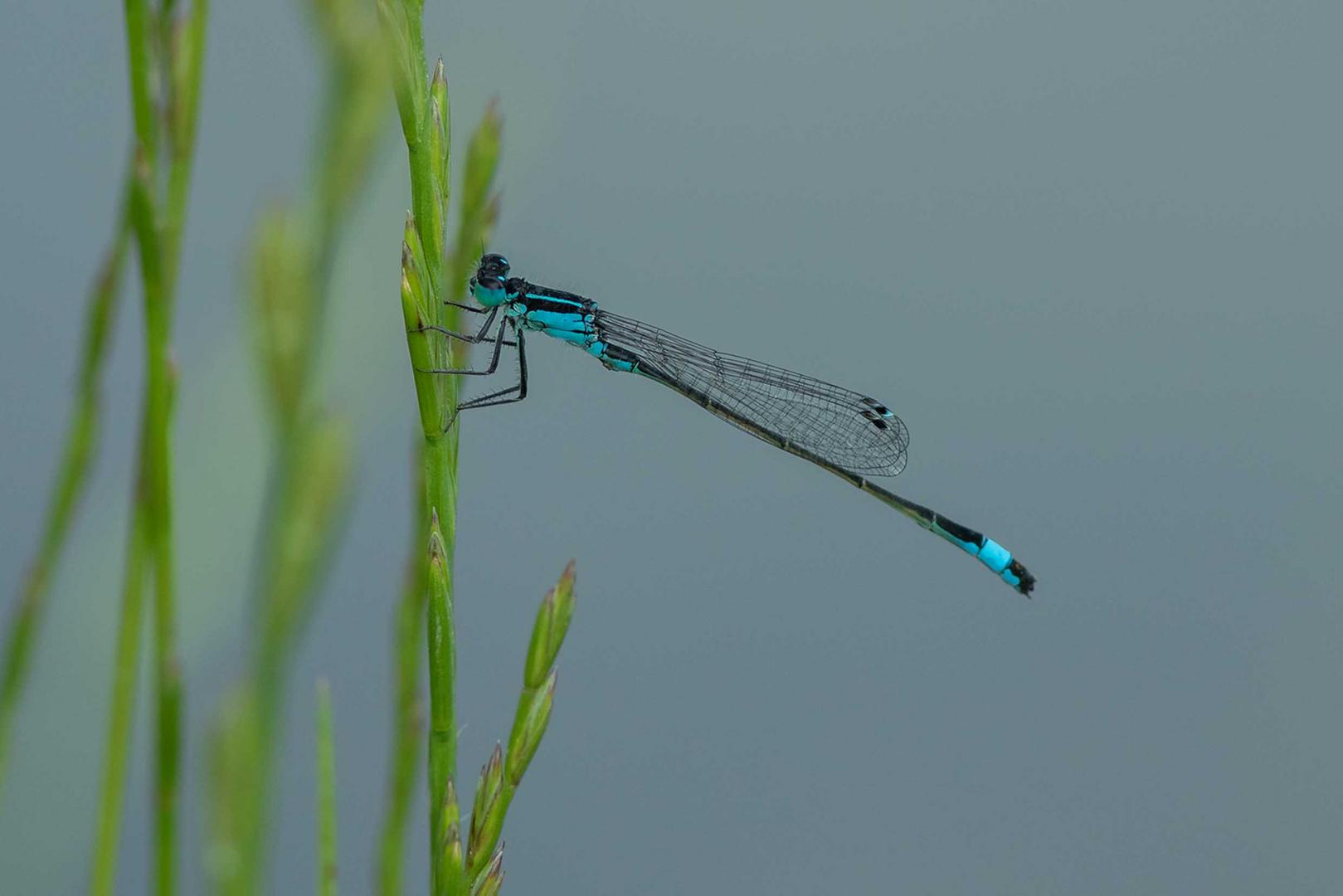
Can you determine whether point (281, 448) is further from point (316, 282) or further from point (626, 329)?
point (626, 329)

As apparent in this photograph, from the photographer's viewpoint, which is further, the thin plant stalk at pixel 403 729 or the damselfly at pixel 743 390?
the damselfly at pixel 743 390

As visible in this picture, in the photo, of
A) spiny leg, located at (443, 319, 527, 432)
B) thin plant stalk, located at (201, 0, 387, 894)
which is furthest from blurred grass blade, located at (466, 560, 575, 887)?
spiny leg, located at (443, 319, 527, 432)

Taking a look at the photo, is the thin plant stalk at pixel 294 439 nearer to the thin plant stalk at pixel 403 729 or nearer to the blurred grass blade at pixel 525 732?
the thin plant stalk at pixel 403 729

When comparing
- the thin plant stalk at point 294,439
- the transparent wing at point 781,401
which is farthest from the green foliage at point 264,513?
the transparent wing at point 781,401

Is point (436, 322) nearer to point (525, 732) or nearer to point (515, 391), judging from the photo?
point (525, 732)

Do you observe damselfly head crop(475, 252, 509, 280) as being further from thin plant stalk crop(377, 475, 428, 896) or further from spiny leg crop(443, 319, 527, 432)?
thin plant stalk crop(377, 475, 428, 896)

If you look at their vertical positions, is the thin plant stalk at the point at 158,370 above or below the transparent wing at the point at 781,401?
below

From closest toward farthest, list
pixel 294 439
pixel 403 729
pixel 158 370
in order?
1. pixel 294 439
2. pixel 158 370
3. pixel 403 729

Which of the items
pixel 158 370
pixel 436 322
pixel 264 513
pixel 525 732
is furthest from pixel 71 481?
pixel 436 322
